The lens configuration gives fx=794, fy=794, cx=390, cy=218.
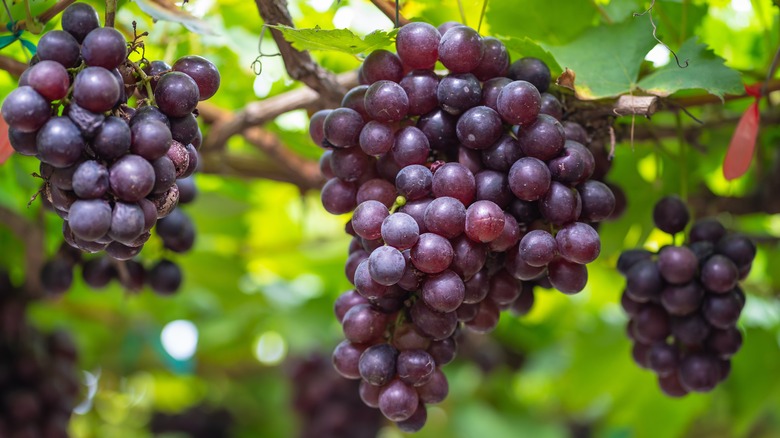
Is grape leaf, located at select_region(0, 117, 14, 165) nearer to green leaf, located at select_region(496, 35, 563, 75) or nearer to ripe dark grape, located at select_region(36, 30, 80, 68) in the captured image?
ripe dark grape, located at select_region(36, 30, 80, 68)

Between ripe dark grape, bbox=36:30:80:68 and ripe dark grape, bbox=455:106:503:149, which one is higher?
ripe dark grape, bbox=36:30:80:68

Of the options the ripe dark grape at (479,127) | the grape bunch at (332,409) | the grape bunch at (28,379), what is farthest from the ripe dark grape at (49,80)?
the grape bunch at (332,409)

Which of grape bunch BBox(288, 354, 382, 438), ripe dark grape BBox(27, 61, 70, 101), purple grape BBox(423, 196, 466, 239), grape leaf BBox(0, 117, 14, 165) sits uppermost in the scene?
ripe dark grape BBox(27, 61, 70, 101)

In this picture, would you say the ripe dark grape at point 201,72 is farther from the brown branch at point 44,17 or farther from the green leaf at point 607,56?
the green leaf at point 607,56

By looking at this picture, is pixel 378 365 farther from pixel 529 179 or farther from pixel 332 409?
pixel 332 409

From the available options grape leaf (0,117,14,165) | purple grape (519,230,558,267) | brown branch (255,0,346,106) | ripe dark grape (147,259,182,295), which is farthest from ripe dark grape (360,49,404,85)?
ripe dark grape (147,259,182,295)

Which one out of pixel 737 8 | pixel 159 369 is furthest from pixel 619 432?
pixel 159 369
